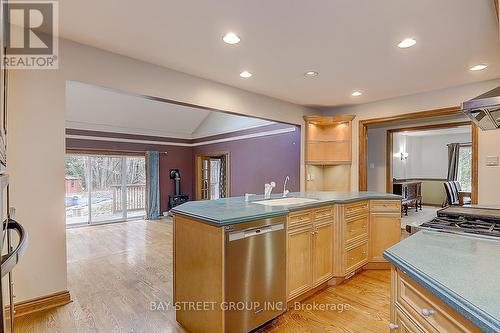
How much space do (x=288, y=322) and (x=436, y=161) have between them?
9601mm

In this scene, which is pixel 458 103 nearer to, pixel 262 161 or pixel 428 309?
pixel 262 161

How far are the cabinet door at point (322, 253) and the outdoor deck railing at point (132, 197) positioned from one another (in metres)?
6.09

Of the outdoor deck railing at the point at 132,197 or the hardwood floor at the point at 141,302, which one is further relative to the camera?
the outdoor deck railing at the point at 132,197

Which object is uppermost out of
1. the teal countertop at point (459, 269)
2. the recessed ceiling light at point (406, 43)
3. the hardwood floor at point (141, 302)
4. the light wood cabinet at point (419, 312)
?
the recessed ceiling light at point (406, 43)

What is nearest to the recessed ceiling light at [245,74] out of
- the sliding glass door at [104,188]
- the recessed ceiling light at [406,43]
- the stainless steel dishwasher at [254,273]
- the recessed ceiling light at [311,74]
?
the recessed ceiling light at [311,74]

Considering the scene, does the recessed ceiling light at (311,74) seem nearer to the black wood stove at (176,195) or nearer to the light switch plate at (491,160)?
the light switch plate at (491,160)

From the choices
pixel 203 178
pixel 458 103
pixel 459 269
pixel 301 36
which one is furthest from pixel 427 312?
pixel 203 178

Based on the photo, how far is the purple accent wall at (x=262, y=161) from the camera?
17.6 feet

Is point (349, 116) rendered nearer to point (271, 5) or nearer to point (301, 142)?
point (301, 142)

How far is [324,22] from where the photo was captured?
A: 2146 mm

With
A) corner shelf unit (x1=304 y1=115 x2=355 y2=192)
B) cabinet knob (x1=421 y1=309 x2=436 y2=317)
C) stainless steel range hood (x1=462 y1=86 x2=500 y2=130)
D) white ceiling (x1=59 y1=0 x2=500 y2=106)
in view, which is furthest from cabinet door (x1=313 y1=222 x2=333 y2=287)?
corner shelf unit (x1=304 y1=115 x2=355 y2=192)

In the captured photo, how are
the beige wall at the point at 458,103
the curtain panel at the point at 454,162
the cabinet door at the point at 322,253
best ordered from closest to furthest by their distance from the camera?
the cabinet door at the point at 322,253, the beige wall at the point at 458,103, the curtain panel at the point at 454,162

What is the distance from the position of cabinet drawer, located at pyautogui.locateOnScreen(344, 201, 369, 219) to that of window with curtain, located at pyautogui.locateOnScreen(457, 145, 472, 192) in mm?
7673

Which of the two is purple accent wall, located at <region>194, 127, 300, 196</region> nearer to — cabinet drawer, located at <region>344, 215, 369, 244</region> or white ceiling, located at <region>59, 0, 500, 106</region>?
cabinet drawer, located at <region>344, 215, 369, 244</region>
